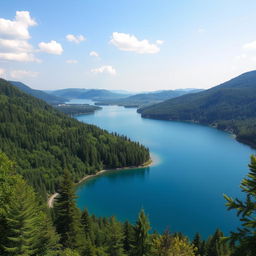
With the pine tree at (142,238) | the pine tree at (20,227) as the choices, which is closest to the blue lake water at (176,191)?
the pine tree at (142,238)

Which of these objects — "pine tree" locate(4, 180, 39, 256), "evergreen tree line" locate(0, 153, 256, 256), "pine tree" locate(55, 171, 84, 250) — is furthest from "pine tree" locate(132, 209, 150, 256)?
"pine tree" locate(4, 180, 39, 256)

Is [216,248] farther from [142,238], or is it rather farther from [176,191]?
[176,191]

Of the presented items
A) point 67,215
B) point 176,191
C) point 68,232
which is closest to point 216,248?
point 68,232

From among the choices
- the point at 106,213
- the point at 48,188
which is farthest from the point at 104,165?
the point at 106,213

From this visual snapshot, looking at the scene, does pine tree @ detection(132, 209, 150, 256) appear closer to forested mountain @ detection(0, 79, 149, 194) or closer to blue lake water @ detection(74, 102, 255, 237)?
blue lake water @ detection(74, 102, 255, 237)

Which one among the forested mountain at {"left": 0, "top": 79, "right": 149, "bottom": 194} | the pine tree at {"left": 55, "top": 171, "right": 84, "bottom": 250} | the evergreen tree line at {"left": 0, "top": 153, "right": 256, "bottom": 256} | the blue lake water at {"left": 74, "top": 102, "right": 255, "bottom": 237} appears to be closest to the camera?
the evergreen tree line at {"left": 0, "top": 153, "right": 256, "bottom": 256}

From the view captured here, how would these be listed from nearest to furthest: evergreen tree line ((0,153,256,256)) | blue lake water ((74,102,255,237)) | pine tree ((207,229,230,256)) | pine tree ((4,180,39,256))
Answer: evergreen tree line ((0,153,256,256))
pine tree ((4,180,39,256))
pine tree ((207,229,230,256))
blue lake water ((74,102,255,237))

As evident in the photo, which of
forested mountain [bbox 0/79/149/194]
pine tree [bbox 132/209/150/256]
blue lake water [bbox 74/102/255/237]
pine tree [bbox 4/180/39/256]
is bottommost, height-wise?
blue lake water [bbox 74/102/255/237]

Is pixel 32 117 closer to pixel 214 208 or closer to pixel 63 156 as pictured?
pixel 63 156
